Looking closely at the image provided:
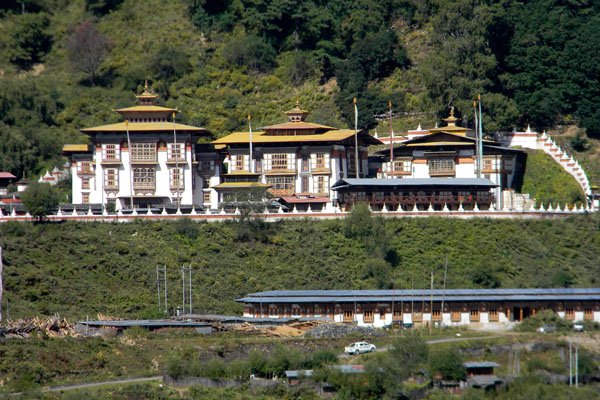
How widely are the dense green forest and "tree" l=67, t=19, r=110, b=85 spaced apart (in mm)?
248

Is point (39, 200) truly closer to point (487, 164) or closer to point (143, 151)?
point (143, 151)

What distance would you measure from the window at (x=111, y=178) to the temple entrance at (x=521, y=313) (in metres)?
42.8

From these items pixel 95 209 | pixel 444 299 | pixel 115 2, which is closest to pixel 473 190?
pixel 444 299

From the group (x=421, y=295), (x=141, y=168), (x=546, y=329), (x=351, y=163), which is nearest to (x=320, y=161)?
(x=351, y=163)

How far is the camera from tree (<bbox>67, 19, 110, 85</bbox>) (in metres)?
159

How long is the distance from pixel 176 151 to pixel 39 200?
54.1 feet

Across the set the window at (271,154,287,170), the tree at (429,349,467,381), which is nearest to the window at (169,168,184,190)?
the window at (271,154,287,170)

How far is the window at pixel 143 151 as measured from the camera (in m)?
117

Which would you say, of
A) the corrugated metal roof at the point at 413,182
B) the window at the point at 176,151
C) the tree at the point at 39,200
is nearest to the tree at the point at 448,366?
the corrugated metal roof at the point at 413,182

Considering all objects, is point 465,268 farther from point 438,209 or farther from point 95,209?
point 95,209

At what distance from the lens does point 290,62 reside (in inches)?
5955

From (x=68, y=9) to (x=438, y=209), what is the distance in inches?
3159

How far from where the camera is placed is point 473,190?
11031 centimetres

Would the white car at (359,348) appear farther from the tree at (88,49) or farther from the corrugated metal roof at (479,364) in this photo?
the tree at (88,49)
